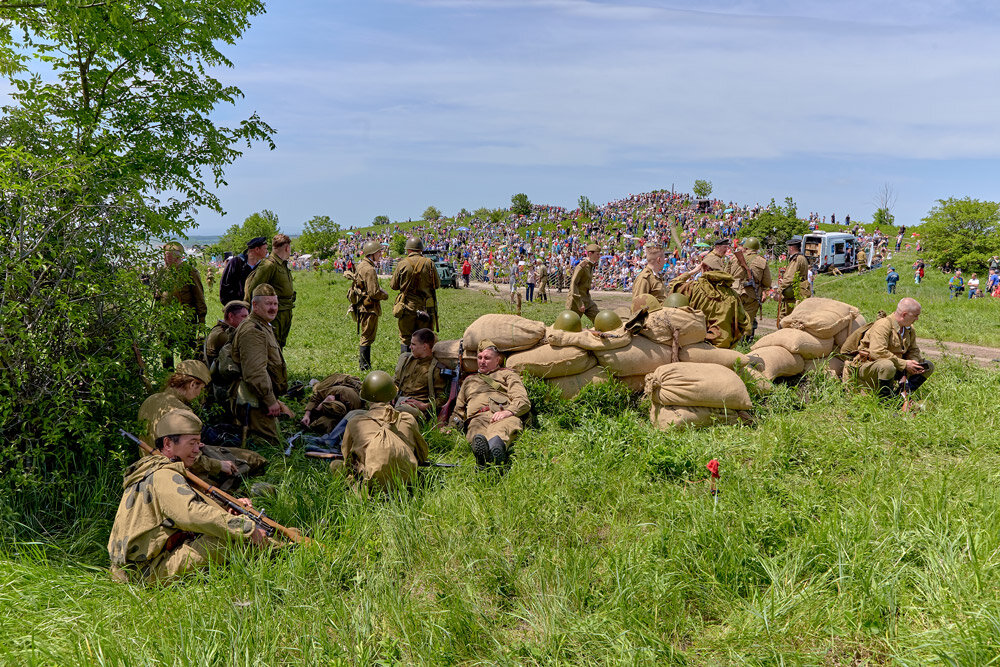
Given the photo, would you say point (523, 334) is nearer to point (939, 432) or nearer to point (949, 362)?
point (939, 432)

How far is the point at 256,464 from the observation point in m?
5.06

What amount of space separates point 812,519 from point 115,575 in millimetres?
3980

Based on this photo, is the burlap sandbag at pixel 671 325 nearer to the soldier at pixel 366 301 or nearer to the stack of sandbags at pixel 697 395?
the stack of sandbags at pixel 697 395

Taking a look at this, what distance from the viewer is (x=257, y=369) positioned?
539 cm

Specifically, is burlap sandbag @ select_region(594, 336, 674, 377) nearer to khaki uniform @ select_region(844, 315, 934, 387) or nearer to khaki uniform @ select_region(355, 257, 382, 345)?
khaki uniform @ select_region(844, 315, 934, 387)

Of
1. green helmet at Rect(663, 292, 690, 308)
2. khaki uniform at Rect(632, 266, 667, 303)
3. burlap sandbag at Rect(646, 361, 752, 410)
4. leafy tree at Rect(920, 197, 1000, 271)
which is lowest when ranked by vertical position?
burlap sandbag at Rect(646, 361, 752, 410)

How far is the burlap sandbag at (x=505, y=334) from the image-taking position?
20.9 ft

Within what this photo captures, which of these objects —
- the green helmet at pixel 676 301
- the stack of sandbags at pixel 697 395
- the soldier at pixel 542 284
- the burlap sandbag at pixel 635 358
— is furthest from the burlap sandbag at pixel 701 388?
the soldier at pixel 542 284

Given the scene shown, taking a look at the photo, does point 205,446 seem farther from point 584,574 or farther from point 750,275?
point 750,275

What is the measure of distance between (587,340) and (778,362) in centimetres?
216

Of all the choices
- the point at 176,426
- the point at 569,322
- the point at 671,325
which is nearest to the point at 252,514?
the point at 176,426

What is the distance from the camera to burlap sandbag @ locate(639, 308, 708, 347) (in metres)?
6.50

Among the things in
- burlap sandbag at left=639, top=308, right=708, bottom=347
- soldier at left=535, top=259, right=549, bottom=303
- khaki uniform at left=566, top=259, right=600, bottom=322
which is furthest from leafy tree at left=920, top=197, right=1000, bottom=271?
burlap sandbag at left=639, top=308, right=708, bottom=347

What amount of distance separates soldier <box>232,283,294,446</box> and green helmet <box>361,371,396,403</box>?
93 cm
